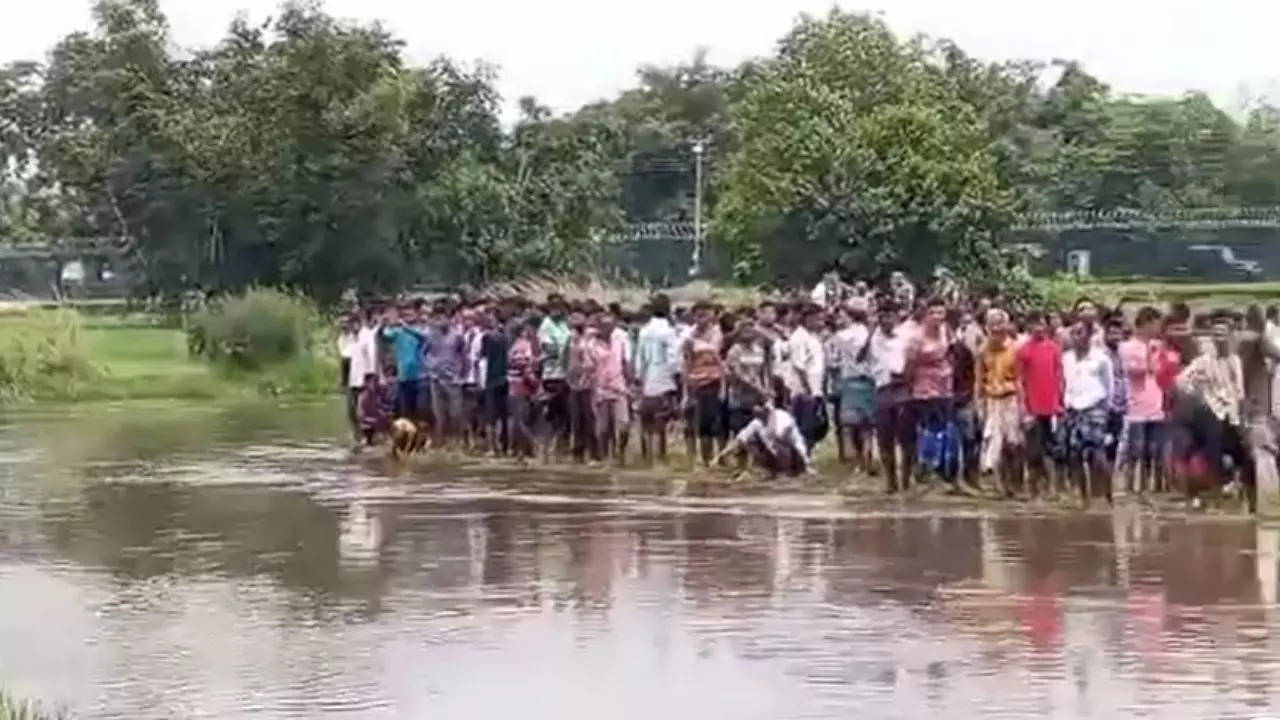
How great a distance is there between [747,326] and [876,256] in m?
19.2

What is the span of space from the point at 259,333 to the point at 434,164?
9.96 meters

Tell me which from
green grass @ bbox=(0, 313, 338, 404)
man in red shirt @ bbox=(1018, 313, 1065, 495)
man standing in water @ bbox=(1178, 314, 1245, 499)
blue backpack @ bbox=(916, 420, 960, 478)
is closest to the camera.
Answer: man standing in water @ bbox=(1178, 314, 1245, 499)

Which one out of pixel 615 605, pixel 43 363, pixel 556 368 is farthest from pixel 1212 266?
pixel 615 605

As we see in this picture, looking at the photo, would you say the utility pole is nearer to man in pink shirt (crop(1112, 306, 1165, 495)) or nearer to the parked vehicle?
the parked vehicle

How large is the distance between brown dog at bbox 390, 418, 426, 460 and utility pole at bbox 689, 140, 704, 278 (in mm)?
35711

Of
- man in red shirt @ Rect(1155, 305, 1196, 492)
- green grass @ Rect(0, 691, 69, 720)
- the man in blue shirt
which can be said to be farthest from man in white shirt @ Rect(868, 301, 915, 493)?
green grass @ Rect(0, 691, 69, 720)

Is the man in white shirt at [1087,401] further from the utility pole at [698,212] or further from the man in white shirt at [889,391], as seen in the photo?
the utility pole at [698,212]

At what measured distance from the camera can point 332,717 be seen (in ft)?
34.6

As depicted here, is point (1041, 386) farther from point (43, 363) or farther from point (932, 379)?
point (43, 363)

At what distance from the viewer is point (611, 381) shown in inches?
863

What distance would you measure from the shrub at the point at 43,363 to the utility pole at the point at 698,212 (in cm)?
2234

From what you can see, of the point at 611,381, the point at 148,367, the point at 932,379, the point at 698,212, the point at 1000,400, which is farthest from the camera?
the point at 698,212

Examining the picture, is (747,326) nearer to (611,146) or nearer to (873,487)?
(873,487)

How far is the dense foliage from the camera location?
4084 cm
